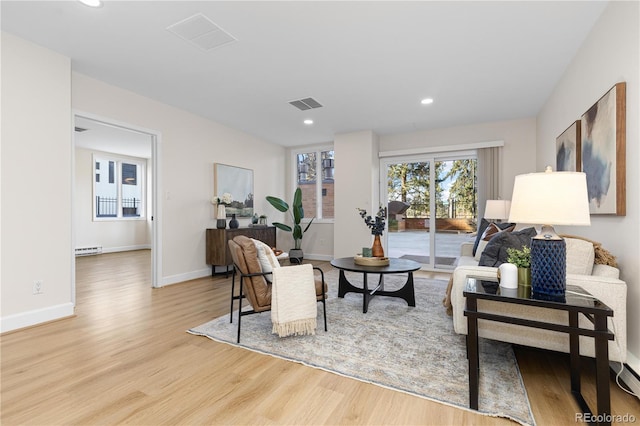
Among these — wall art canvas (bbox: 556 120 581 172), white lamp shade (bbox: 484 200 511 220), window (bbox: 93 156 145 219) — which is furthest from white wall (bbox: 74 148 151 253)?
wall art canvas (bbox: 556 120 581 172)

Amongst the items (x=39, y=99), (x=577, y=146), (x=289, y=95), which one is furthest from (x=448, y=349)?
(x=39, y=99)

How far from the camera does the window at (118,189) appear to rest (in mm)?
7934

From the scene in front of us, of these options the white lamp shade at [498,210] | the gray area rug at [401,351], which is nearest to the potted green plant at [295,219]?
the gray area rug at [401,351]

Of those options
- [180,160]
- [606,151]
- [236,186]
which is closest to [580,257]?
[606,151]

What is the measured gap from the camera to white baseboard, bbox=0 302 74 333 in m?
Answer: 2.67

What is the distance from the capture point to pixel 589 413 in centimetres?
157

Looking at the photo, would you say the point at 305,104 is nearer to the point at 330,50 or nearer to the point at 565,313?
the point at 330,50

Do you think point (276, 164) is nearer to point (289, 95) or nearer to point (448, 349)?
point (289, 95)

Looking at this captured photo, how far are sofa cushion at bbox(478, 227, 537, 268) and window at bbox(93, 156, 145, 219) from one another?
29.0 feet

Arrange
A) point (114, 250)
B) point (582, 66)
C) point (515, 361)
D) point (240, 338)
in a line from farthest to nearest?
point (114, 250) < point (582, 66) < point (240, 338) < point (515, 361)

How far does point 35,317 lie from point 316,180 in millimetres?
5274

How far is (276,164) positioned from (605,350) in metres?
6.25

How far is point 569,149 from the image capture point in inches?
125

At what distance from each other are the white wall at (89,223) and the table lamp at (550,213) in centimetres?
865
